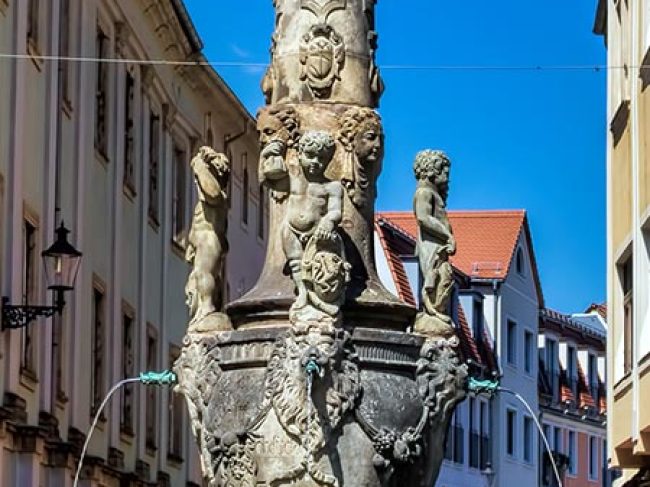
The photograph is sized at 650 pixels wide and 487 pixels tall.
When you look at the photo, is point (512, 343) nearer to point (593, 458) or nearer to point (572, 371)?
point (572, 371)

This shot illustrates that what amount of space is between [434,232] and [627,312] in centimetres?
1378

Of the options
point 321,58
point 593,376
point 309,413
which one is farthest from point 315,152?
point 593,376

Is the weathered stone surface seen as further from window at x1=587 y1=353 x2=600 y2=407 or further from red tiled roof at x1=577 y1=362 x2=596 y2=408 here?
window at x1=587 y1=353 x2=600 y2=407

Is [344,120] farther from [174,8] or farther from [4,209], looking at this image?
[174,8]

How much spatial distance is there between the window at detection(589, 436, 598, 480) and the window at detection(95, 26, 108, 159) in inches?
1676

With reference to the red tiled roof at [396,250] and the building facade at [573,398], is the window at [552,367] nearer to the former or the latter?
the building facade at [573,398]

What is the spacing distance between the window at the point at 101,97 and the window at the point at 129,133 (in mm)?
1784

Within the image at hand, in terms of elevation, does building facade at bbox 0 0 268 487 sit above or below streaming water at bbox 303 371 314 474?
above

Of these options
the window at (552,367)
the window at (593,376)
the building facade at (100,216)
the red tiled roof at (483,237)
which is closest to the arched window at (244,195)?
the building facade at (100,216)

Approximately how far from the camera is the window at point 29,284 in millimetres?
25844

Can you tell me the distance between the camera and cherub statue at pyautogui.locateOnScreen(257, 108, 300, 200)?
1403 centimetres

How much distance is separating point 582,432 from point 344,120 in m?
58.5

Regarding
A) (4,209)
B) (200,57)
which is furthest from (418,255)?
(200,57)

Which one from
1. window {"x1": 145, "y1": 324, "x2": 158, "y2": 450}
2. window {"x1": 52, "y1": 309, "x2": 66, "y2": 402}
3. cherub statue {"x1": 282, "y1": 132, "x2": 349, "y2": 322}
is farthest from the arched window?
cherub statue {"x1": 282, "y1": 132, "x2": 349, "y2": 322}
